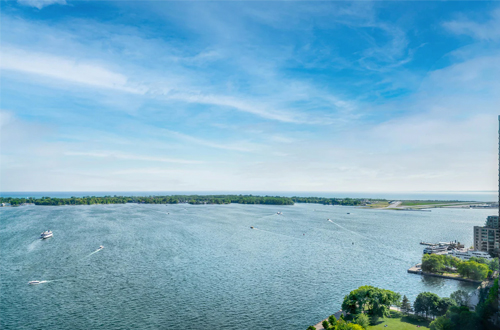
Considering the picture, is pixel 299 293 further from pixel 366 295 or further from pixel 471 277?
pixel 471 277

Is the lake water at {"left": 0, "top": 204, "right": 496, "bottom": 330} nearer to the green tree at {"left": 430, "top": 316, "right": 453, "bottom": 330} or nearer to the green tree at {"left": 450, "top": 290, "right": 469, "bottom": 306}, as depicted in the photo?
the green tree at {"left": 450, "top": 290, "right": 469, "bottom": 306}

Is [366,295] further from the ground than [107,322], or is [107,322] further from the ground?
[366,295]

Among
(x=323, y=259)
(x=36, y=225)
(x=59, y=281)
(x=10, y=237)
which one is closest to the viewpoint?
(x=59, y=281)

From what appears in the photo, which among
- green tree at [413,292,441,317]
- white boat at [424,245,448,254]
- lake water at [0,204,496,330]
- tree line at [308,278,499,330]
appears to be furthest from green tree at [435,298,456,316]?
white boat at [424,245,448,254]

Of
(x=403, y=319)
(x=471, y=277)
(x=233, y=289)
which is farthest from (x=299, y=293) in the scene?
(x=471, y=277)

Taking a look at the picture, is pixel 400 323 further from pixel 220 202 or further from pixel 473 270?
pixel 220 202

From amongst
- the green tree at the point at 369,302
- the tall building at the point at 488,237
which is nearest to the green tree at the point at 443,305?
the green tree at the point at 369,302
